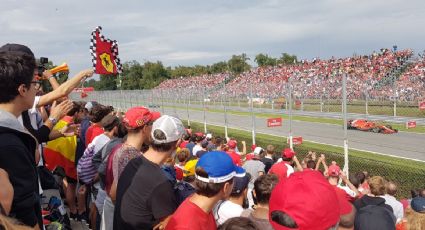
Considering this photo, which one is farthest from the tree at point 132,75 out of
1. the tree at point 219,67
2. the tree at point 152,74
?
the tree at point 219,67

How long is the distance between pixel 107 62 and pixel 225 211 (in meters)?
5.69

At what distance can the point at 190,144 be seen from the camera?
955cm

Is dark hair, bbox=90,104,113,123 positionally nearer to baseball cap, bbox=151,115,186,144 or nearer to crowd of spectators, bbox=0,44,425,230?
crowd of spectators, bbox=0,44,425,230

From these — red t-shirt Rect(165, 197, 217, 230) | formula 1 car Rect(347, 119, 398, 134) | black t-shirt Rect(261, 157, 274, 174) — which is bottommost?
formula 1 car Rect(347, 119, 398, 134)

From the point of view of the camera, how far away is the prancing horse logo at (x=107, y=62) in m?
8.65

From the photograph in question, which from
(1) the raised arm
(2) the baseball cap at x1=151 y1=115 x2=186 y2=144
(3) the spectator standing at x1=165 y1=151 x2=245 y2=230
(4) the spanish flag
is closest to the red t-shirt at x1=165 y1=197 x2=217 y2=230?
(3) the spectator standing at x1=165 y1=151 x2=245 y2=230

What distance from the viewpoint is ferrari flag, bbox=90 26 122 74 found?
855 cm

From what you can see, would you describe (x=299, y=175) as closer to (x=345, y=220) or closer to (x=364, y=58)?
(x=345, y=220)

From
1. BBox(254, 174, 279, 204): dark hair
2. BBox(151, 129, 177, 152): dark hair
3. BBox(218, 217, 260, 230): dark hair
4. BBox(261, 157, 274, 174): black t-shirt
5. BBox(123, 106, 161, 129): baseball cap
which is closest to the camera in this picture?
BBox(218, 217, 260, 230): dark hair

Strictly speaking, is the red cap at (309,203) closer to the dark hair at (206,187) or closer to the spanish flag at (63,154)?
the dark hair at (206,187)

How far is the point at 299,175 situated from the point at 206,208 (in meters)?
1.02

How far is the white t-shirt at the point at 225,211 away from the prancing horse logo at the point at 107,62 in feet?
17.9

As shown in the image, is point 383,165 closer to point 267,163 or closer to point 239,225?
point 267,163

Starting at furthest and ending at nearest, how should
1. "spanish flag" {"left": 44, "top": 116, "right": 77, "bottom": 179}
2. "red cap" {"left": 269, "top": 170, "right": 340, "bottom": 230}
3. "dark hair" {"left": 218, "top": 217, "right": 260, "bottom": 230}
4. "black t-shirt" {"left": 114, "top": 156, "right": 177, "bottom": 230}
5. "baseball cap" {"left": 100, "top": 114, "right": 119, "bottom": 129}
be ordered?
"spanish flag" {"left": 44, "top": 116, "right": 77, "bottom": 179} < "baseball cap" {"left": 100, "top": 114, "right": 119, "bottom": 129} < "black t-shirt" {"left": 114, "top": 156, "right": 177, "bottom": 230} < "dark hair" {"left": 218, "top": 217, "right": 260, "bottom": 230} < "red cap" {"left": 269, "top": 170, "right": 340, "bottom": 230}
